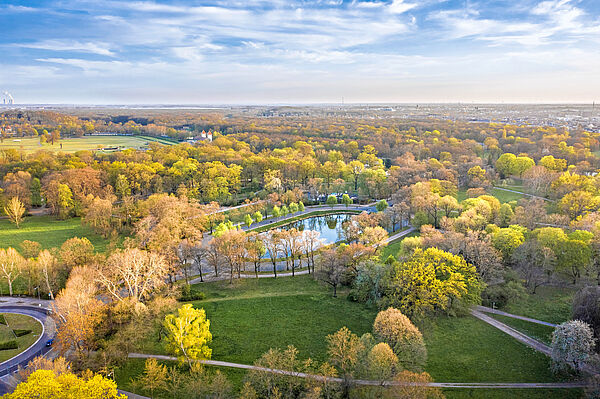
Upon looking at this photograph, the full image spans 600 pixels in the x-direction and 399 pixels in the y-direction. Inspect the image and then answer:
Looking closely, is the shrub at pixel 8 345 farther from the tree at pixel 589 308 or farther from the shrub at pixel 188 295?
the tree at pixel 589 308

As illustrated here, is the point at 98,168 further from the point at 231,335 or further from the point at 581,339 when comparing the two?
the point at 581,339

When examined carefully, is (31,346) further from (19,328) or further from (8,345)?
(19,328)

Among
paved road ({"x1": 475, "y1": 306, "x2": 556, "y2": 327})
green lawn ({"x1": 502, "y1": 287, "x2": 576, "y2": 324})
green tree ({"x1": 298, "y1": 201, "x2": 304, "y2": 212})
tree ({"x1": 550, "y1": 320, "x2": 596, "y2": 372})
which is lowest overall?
paved road ({"x1": 475, "y1": 306, "x2": 556, "y2": 327})

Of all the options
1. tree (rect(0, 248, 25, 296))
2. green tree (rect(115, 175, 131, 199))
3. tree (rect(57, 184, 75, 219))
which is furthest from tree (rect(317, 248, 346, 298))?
tree (rect(57, 184, 75, 219))

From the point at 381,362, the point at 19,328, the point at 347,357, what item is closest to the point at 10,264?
the point at 19,328

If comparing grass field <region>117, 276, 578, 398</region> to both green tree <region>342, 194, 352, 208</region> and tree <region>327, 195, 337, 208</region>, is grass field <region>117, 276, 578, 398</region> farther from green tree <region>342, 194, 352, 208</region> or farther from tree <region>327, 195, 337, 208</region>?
green tree <region>342, 194, 352, 208</region>
